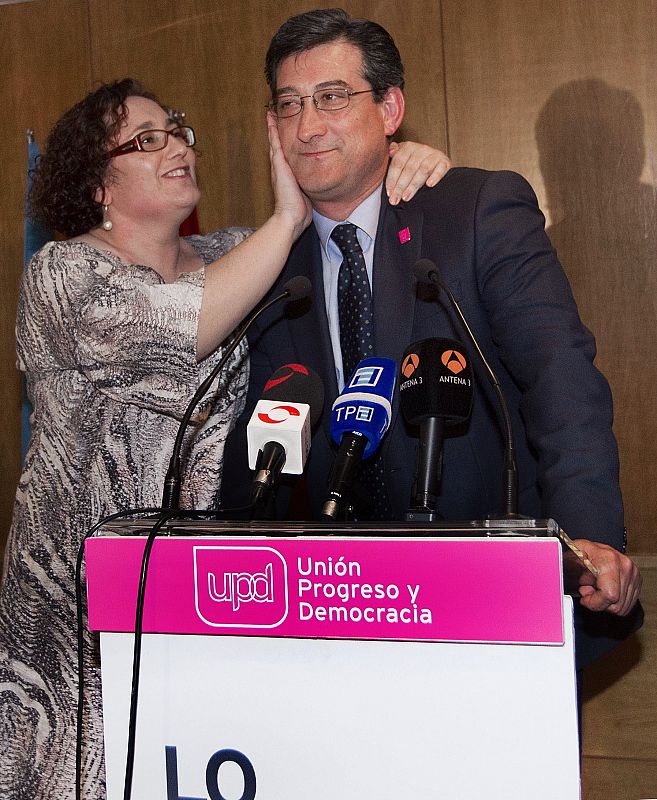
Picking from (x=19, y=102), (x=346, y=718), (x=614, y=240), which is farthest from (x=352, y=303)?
(x=19, y=102)

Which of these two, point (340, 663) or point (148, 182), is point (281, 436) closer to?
point (340, 663)

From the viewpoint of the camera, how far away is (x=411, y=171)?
204 centimetres

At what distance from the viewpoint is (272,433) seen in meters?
1.22

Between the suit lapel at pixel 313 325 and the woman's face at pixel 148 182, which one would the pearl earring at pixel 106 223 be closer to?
the woman's face at pixel 148 182

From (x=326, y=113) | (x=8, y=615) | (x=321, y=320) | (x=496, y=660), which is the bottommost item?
(x=8, y=615)

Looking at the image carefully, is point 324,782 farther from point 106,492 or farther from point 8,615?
point 8,615

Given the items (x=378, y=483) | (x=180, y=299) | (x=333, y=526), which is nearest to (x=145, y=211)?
(x=180, y=299)

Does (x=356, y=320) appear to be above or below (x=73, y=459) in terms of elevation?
above

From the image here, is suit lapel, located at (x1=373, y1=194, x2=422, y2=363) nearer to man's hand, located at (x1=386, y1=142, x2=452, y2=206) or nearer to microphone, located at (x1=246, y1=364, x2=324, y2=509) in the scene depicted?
man's hand, located at (x1=386, y1=142, x2=452, y2=206)

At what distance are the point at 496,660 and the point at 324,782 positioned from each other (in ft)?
0.78

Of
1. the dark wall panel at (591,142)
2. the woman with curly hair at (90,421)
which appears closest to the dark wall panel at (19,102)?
the dark wall panel at (591,142)

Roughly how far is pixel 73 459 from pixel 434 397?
0.99 m

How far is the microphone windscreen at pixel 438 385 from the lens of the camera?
46.9 inches

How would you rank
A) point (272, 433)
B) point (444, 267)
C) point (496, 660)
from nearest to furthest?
1. point (496, 660)
2. point (272, 433)
3. point (444, 267)
